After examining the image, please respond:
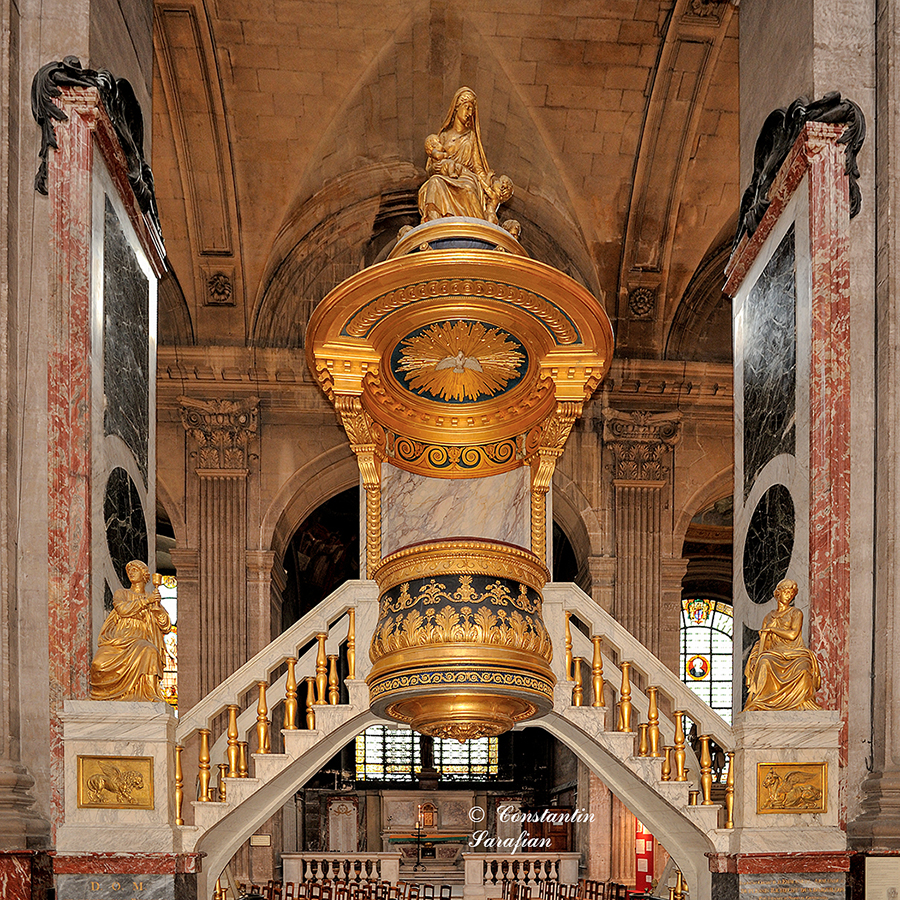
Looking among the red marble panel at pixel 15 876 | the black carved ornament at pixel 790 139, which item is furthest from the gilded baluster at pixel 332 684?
the black carved ornament at pixel 790 139

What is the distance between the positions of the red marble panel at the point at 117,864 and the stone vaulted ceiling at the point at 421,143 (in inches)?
379

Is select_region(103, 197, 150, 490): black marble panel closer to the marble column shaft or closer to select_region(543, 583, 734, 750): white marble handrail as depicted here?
select_region(543, 583, 734, 750): white marble handrail

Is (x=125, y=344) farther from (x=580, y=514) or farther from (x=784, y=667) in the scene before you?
(x=580, y=514)

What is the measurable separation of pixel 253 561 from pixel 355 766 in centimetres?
846

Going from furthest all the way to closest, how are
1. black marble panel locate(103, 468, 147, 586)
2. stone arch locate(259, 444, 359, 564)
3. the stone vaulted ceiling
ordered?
1. stone arch locate(259, 444, 359, 564)
2. the stone vaulted ceiling
3. black marble panel locate(103, 468, 147, 586)

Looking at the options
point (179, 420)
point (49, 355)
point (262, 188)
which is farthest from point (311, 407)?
point (49, 355)

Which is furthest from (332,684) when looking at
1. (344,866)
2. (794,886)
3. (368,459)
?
(344,866)

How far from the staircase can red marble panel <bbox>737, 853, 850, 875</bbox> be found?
878mm

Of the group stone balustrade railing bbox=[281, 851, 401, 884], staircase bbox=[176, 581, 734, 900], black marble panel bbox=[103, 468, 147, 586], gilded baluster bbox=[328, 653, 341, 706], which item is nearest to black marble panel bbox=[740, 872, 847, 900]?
staircase bbox=[176, 581, 734, 900]

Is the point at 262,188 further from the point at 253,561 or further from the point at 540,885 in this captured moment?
the point at 540,885

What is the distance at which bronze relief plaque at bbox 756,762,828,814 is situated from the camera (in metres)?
7.38

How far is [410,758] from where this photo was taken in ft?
78.4

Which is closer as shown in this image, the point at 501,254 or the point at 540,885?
the point at 501,254

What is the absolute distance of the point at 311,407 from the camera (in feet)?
55.8
